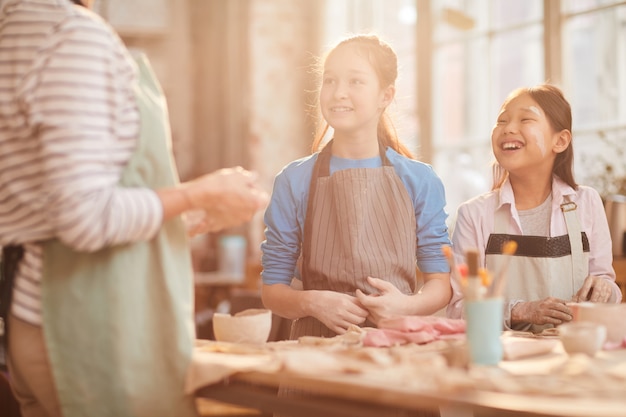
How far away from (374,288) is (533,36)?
11.1 ft

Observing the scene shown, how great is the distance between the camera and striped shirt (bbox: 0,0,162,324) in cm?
134

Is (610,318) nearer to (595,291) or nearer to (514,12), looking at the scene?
(595,291)

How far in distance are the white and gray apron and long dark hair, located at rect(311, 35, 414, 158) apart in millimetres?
381

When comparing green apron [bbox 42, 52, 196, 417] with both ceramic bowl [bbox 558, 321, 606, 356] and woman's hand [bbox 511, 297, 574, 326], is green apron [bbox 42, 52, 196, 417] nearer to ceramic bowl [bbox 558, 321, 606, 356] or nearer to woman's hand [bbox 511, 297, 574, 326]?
ceramic bowl [bbox 558, 321, 606, 356]

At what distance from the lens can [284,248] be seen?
214 centimetres

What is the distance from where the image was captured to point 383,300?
6.24 ft

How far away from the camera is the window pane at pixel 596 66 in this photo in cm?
448

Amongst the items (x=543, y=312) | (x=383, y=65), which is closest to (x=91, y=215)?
(x=383, y=65)

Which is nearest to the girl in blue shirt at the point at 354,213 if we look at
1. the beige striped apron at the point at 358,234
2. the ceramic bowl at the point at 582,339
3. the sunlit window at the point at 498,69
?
the beige striped apron at the point at 358,234

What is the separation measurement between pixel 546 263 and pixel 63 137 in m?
1.37

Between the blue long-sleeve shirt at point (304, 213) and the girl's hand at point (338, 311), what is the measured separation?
22cm

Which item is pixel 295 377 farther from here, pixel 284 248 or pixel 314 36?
pixel 314 36

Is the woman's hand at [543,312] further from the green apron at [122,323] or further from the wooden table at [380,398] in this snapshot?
the green apron at [122,323]

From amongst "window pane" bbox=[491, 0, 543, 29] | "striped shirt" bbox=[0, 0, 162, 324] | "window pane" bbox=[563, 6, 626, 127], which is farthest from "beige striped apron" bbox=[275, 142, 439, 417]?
"window pane" bbox=[491, 0, 543, 29]
